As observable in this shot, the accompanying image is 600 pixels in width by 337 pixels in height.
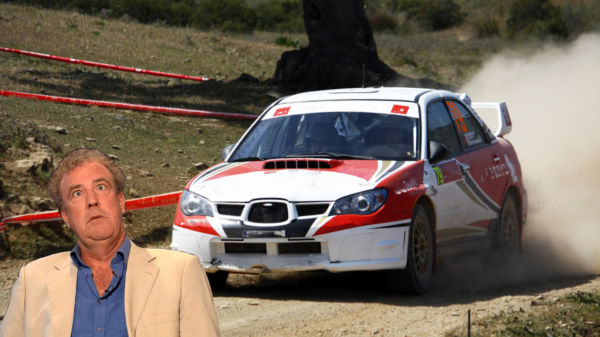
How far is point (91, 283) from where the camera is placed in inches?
111

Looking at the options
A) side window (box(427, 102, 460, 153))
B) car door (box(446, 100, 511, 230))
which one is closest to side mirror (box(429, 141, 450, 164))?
side window (box(427, 102, 460, 153))

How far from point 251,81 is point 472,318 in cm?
1661

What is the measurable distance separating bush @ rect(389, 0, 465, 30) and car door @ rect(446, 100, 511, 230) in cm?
5767

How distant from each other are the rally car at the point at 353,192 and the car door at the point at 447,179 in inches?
0.5

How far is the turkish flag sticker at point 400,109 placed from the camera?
24.6 feet

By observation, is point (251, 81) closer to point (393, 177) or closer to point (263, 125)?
point (263, 125)

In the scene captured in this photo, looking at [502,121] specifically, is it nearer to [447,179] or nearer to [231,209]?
[447,179]

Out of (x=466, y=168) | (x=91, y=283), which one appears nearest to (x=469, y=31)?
(x=466, y=168)

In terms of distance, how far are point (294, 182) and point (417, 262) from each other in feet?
3.98

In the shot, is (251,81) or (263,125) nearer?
(263,125)

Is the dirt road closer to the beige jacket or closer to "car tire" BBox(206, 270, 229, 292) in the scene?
"car tire" BBox(206, 270, 229, 292)

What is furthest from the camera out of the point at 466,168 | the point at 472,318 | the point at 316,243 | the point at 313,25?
the point at 313,25

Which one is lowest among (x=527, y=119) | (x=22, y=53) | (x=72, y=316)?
(x=22, y=53)

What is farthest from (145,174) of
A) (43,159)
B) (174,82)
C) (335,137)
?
(174,82)
